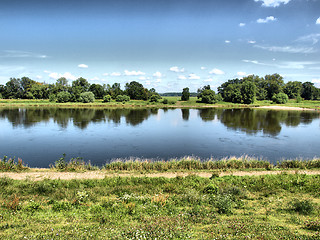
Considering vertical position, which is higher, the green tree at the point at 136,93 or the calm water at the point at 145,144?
the green tree at the point at 136,93

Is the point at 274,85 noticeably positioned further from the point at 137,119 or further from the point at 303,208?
the point at 303,208

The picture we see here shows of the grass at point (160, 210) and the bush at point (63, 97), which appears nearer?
the grass at point (160, 210)

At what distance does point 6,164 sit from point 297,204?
66.0 ft

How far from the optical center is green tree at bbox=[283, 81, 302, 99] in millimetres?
138188

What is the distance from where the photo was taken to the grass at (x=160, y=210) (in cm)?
717

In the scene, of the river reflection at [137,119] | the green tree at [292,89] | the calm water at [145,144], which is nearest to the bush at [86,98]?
the river reflection at [137,119]

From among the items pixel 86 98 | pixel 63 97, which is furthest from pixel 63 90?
pixel 86 98

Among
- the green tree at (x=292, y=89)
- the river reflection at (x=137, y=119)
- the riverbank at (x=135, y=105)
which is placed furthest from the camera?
the green tree at (x=292, y=89)

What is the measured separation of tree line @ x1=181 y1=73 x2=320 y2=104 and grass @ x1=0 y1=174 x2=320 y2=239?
105 meters

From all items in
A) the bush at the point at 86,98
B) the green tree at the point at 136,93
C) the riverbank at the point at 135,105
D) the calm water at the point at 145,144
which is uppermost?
the green tree at the point at 136,93

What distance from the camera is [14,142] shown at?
29.5 meters

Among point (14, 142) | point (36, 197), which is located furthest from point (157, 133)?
point (36, 197)

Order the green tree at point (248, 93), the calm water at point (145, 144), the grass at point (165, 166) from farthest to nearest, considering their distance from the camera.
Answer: the green tree at point (248, 93) < the calm water at point (145, 144) < the grass at point (165, 166)

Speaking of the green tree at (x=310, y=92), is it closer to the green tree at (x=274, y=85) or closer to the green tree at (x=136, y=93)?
the green tree at (x=274, y=85)
